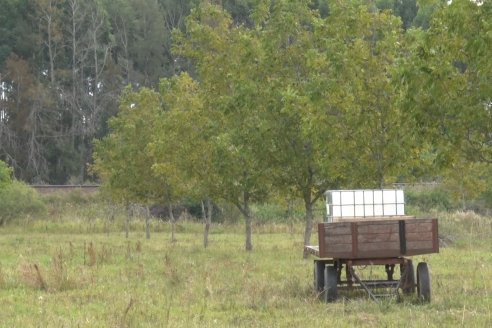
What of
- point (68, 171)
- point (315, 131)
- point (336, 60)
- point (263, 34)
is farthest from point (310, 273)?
point (68, 171)

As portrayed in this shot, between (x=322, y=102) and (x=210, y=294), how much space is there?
273 inches

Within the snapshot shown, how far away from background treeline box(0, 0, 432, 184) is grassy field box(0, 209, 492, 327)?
51098 millimetres

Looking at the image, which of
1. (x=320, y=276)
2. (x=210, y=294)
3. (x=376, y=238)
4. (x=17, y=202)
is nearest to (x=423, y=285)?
(x=376, y=238)

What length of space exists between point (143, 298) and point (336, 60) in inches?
328

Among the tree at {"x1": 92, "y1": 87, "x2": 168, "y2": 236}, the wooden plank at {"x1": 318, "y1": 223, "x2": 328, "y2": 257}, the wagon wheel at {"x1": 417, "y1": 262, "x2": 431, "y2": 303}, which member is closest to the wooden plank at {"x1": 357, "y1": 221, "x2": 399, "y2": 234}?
the wooden plank at {"x1": 318, "y1": 223, "x2": 328, "y2": 257}

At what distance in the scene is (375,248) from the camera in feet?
43.8

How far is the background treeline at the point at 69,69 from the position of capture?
250ft

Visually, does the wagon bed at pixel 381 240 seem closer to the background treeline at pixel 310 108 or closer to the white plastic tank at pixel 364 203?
the white plastic tank at pixel 364 203

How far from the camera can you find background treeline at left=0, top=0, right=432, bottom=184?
250ft

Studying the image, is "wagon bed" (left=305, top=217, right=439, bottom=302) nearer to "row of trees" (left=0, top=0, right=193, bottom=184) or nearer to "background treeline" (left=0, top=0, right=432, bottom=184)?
"background treeline" (left=0, top=0, right=432, bottom=184)

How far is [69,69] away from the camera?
3305 inches

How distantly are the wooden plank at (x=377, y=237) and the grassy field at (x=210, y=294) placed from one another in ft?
3.27

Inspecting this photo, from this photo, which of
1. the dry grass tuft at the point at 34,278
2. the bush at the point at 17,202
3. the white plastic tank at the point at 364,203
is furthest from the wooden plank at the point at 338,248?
the bush at the point at 17,202

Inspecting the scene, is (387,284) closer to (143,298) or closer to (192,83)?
(143,298)
